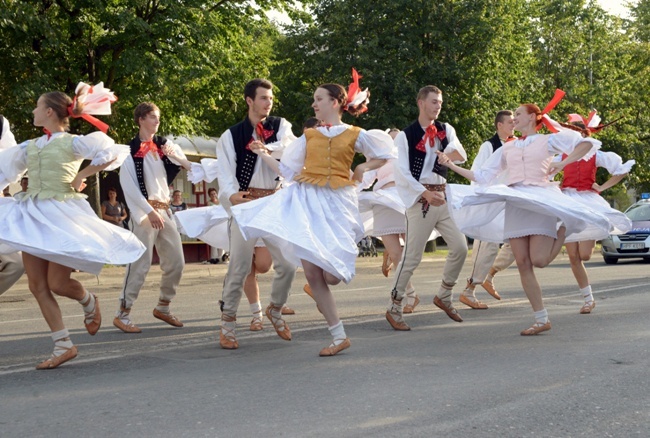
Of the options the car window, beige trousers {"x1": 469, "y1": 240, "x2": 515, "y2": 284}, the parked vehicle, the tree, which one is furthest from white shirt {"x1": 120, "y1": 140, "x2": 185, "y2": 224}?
the car window

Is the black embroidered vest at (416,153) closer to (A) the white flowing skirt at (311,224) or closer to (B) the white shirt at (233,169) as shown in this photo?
(B) the white shirt at (233,169)

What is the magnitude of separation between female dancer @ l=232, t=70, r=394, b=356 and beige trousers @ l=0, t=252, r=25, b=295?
193 cm

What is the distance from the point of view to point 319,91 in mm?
8438

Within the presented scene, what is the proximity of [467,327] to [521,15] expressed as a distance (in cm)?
3089

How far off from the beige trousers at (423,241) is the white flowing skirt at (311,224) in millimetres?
1787

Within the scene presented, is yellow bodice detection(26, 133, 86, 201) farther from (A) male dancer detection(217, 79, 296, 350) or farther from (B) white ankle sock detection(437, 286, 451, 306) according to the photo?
(B) white ankle sock detection(437, 286, 451, 306)

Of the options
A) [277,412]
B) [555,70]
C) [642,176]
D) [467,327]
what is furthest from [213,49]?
[642,176]

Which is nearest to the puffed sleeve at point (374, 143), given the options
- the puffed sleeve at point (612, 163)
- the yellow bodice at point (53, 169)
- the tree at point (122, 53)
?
the yellow bodice at point (53, 169)

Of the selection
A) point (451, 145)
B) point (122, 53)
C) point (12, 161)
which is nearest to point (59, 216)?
point (12, 161)

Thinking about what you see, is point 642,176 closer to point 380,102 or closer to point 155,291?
point 380,102

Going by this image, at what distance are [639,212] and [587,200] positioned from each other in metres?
17.3

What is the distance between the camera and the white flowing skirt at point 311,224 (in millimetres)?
7777

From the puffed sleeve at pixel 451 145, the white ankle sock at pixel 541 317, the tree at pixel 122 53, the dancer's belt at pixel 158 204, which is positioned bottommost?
the white ankle sock at pixel 541 317

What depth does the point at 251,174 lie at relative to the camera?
9.26 meters
